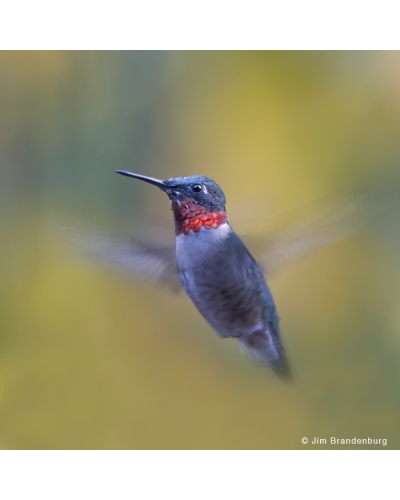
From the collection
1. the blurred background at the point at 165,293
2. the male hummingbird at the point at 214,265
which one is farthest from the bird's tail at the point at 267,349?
the blurred background at the point at 165,293

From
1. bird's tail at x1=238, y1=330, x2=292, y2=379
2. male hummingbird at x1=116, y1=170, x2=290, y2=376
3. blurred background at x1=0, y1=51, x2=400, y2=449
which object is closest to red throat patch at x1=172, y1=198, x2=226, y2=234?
male hummingbird at x1=116, y1=170, x2=290, y2=376

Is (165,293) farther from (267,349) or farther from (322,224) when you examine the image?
(322,224)

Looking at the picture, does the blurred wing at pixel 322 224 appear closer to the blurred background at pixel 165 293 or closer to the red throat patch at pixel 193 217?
the red throat patch at pixel 193 217

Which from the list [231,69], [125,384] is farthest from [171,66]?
[125,384]

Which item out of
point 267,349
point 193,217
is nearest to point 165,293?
point 267,349

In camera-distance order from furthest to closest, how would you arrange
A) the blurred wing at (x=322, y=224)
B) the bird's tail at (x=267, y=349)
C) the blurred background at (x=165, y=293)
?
the blurred background at (x=165, y=293), the bird's tail at (x=267, y=349), the blurred wing at (x=322, y=224)

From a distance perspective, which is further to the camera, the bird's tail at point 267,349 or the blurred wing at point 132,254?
the bird's tail at point 267,349

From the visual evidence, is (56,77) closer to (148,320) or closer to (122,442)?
(148,320)

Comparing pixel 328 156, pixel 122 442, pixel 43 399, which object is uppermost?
pixel 328 156
